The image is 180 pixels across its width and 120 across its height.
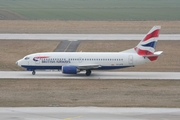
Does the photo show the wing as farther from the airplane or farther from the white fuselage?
the white fuselage

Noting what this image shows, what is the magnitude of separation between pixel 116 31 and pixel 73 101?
188ft

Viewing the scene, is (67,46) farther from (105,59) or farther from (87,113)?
(87,113)

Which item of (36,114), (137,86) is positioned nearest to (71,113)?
(36,114)

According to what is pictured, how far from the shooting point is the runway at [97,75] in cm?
5319

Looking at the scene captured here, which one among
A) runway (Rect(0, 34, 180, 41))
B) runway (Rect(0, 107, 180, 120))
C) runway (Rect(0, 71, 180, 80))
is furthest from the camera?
runway (Rect(0, 34, 180, 41))

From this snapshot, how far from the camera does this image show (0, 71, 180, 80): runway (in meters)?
53.2

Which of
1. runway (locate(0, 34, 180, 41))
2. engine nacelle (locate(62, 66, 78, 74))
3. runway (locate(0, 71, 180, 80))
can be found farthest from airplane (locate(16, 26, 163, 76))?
runway (locate(0, 34, 180, 41))

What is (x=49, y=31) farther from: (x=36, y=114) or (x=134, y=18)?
(x=36, y=114)

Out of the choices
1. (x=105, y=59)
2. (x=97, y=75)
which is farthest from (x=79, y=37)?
(x=105, y=59)

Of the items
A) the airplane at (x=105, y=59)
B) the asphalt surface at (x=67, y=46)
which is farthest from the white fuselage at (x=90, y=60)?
the asphalt surface at (x=67, y=46)

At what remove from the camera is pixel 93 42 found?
81625 millimetres

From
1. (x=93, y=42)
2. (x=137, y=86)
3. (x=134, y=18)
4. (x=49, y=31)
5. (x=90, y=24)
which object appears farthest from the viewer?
(x=134, y=18)

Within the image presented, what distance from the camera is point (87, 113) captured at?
108 feet

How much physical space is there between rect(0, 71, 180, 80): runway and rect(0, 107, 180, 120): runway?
719 inches
